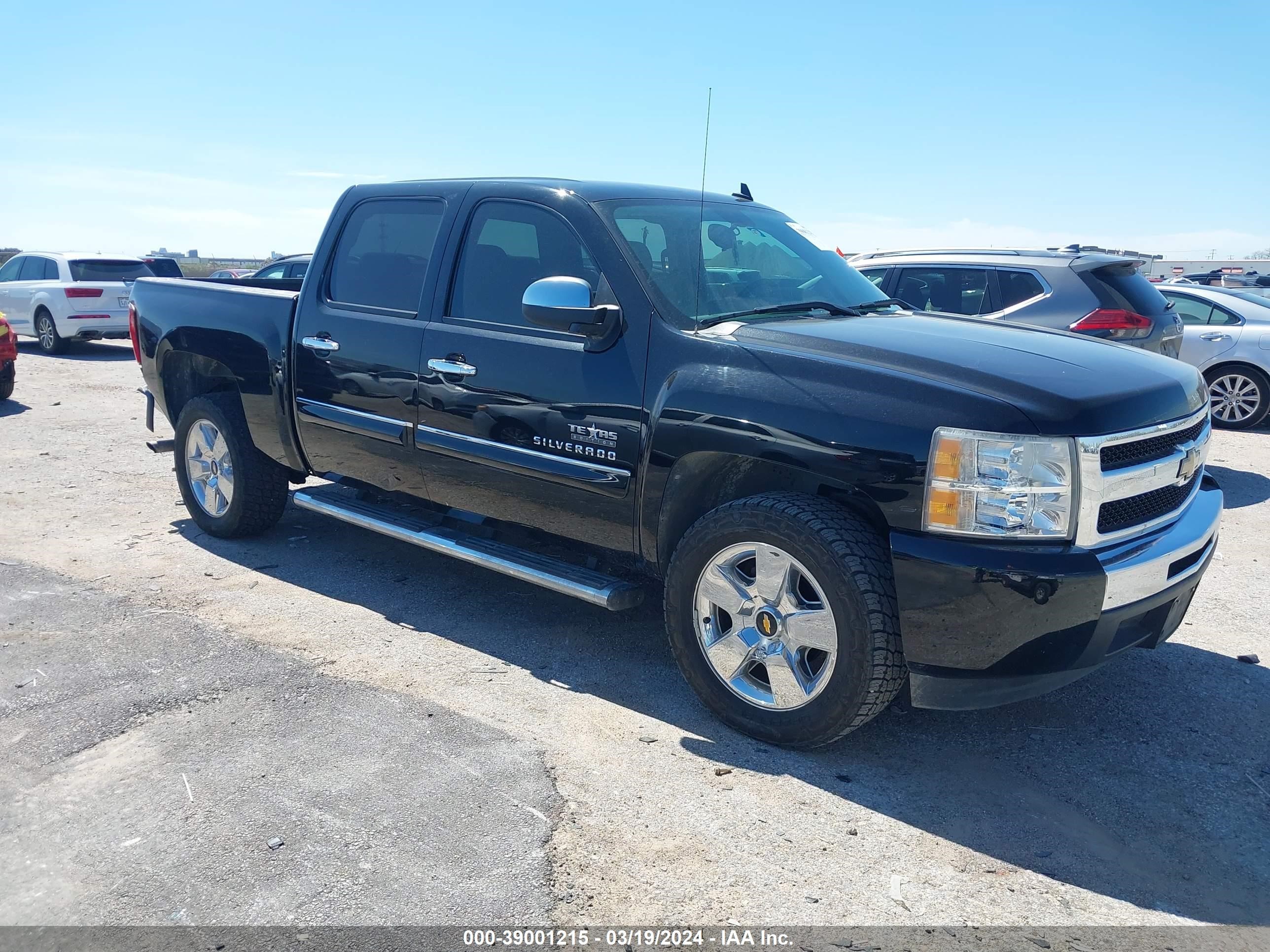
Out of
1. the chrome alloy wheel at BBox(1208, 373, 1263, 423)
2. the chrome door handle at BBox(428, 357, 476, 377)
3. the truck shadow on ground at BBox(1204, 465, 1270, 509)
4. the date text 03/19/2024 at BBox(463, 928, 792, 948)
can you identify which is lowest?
the date text 03/19/2024 at BBox(463, 928, 792, 948)

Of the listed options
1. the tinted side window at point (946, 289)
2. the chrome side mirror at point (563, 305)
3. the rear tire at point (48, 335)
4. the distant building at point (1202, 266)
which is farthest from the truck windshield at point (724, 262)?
the distant building at point (1202, 266)

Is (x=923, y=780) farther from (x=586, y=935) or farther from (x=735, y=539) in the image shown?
(x=586, y=935)

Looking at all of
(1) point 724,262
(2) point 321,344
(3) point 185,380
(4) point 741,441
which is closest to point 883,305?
(1) point 724,262

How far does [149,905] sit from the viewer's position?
2672mm

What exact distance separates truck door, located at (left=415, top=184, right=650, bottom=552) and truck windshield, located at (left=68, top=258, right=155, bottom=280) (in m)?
14.0

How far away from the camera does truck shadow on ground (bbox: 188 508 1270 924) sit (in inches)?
115

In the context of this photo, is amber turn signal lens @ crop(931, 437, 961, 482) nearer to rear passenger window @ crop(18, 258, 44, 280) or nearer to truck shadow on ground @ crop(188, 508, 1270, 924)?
truck shadow on ground @ crop(188, 508, 1270, 924)

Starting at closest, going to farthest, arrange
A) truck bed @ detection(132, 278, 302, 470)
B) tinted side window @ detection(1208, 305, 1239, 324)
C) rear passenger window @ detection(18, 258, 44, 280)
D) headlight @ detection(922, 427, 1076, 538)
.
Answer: headlight @ detection(922, 427, 1076, 538) < truck bed @ detection(132, 278, 302, 470) < tinted side window @ detection(1208, 305, 1239, 324) < rear passenger window @ detection(18, 258, 44, 280)

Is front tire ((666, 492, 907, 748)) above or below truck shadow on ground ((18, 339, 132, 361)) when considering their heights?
above

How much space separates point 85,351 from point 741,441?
A: 58.2 ft

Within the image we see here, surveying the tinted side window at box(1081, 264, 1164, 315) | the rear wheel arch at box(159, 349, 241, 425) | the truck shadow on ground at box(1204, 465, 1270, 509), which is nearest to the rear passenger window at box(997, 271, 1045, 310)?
the tinted side window at box(1081, 264, 1164, 315)

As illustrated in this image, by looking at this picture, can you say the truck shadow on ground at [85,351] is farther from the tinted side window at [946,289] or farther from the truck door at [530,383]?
the truck door at [530,383]

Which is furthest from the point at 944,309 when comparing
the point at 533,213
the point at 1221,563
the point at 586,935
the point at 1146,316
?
the point at 586,935

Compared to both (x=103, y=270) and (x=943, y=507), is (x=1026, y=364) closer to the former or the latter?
(x=943, y=507)
